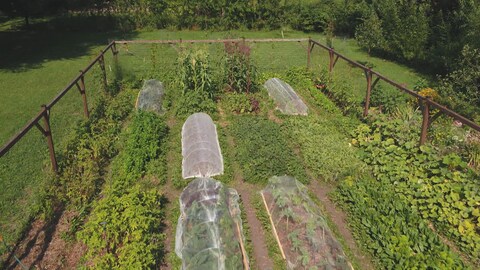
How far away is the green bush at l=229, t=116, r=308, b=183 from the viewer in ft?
24.4

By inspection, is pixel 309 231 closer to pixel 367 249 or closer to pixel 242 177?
pixel 367 249

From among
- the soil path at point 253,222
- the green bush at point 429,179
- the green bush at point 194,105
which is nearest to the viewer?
the soil path at point 253,222

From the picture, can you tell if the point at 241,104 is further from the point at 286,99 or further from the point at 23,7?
the point at 23,7

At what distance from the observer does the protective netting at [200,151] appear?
7230 millimetres

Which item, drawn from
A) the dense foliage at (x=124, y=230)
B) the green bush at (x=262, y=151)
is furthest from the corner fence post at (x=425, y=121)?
the dense foliage at (x=124, y=230)

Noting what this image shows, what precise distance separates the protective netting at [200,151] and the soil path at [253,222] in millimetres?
434

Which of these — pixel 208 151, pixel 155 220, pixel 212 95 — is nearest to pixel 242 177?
pixel 208 151

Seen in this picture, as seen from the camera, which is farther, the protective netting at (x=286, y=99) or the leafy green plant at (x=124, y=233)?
the protective netting at (x=286, y=99)

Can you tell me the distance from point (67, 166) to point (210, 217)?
342cm

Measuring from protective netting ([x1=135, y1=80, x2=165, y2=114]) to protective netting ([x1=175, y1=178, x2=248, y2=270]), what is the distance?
4.77 m

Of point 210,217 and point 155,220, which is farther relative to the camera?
point 155,220

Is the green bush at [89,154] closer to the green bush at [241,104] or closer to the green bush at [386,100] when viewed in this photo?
the green bush at [241,104]

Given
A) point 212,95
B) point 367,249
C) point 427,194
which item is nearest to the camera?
point 367,249

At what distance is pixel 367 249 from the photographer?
5.62m
